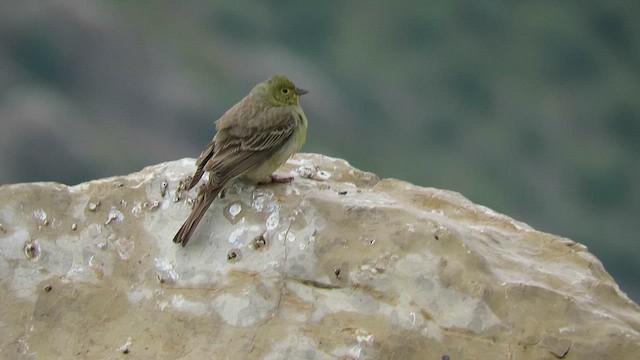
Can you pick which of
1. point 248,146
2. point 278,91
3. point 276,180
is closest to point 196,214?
point 276,180

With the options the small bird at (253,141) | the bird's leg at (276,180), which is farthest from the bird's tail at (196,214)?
the bird's leg at (276,180)

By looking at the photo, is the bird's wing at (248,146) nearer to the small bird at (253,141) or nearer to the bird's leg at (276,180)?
the small bird at (253,141)

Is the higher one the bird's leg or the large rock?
the bird's leg

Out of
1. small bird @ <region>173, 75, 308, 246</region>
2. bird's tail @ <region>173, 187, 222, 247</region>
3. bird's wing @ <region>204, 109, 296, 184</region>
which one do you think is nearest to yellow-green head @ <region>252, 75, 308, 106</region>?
small bird @ <region>173, 75, 308, 246</region>

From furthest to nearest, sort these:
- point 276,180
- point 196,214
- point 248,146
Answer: point 248,146
point 276,180
point 196,214

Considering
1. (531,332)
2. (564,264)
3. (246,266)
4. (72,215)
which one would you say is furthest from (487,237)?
(72,215)

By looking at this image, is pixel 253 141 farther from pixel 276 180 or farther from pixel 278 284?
pixel 278 284

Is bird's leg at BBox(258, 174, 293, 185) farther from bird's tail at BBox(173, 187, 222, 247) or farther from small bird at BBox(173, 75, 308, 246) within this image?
bird's tail at BBox(173, 187, 222, 247)

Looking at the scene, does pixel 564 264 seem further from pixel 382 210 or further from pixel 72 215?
pixel 72 215
